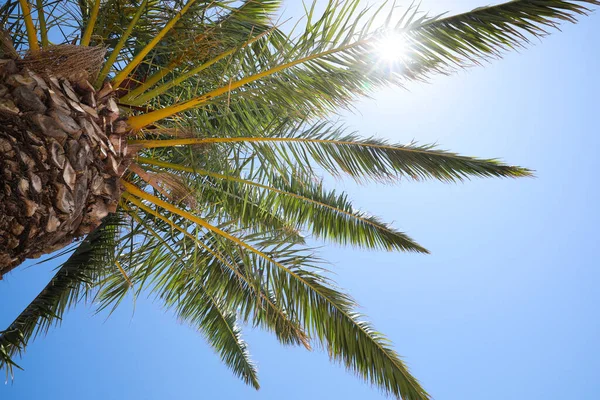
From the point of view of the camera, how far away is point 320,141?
5.21 meters

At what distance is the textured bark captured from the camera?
323cm

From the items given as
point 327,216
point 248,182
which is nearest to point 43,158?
point 248,182

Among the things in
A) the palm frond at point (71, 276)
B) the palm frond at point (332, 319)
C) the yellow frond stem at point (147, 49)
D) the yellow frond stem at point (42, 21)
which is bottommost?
the palm frond at point (71, 276)

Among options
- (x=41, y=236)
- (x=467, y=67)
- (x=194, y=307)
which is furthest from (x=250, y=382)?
(x=467, y=67)

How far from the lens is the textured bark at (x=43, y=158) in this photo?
323 cm

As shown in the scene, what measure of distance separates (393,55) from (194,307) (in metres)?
4.04

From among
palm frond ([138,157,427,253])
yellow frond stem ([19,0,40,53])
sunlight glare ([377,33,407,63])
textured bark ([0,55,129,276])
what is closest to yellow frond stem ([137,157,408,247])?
palm frond ([138,157,427,253])

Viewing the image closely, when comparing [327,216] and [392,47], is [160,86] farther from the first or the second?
[327,216]

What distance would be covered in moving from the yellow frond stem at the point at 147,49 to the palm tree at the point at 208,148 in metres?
0.02

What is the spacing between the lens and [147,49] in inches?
170

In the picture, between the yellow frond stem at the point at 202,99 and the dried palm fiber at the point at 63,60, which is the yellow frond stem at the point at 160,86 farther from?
the dried palm fiber at the point at 63,60

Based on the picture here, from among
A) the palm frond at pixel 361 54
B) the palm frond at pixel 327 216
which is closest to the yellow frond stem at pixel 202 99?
the palm frond at pixel 361 54

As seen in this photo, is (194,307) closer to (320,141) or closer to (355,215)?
(355,215)

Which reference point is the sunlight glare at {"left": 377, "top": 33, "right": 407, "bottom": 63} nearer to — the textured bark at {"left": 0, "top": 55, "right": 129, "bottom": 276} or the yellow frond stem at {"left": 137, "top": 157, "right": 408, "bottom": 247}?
the yellow frond stem at {"left": 137, "top": 157, "right": 408, "bottom": 247}
